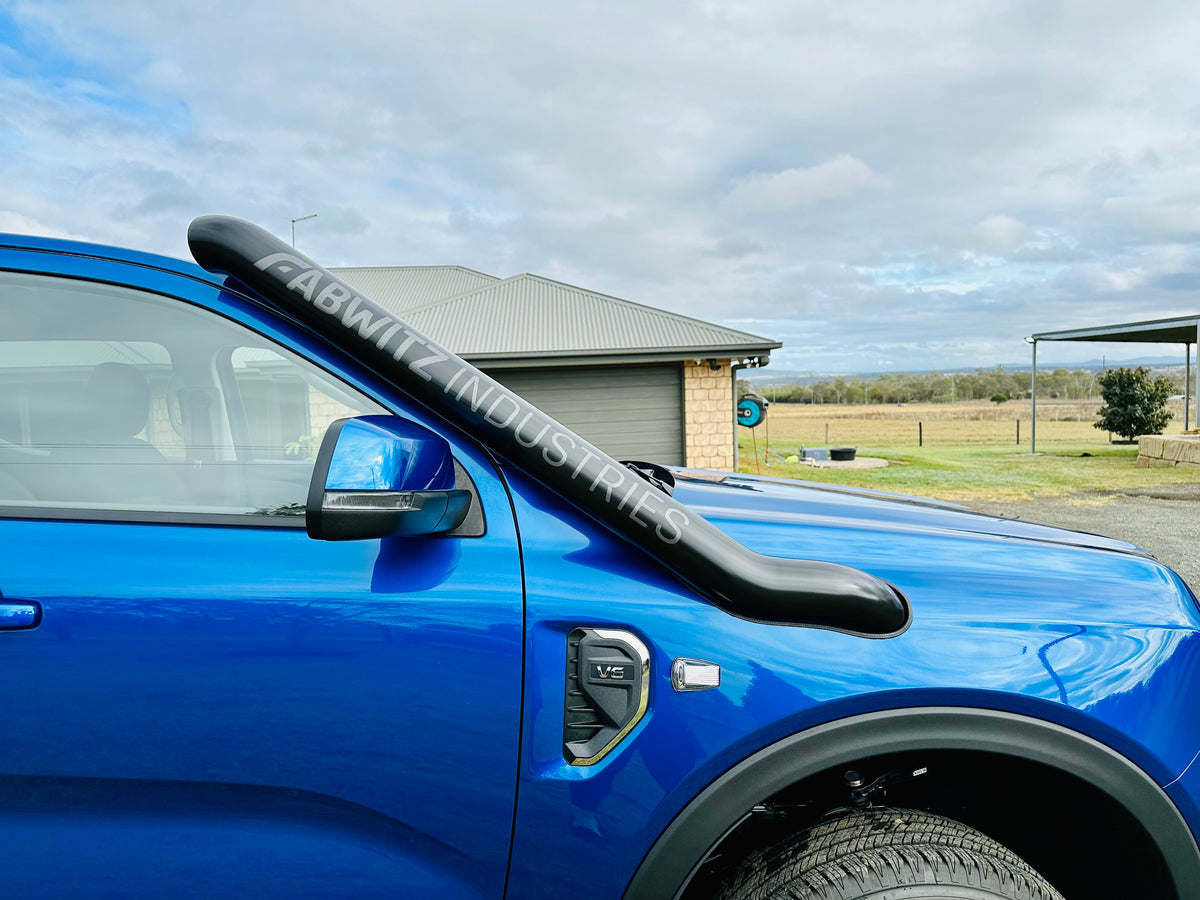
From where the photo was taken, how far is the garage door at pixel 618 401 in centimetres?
1541

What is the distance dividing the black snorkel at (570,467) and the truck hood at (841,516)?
0.20 m

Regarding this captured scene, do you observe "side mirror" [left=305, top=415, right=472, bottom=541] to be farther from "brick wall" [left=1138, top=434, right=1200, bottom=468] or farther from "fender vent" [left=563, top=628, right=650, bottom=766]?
"brick wall" [left=1138, top=434, right=1200, bottom=468]

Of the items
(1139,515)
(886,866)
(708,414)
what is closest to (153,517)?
(886,866)

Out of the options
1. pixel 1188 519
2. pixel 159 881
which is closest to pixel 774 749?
pixel 159 881

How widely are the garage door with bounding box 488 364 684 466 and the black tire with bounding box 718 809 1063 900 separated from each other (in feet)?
45.3

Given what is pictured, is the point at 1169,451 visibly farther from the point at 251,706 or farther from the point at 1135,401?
the point at 251,706

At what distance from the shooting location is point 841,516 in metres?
1.90

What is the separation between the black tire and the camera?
1377 millimetres

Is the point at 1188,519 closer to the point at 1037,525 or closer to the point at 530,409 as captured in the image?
the point at 1037,525

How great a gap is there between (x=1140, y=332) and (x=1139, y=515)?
45.0 feet

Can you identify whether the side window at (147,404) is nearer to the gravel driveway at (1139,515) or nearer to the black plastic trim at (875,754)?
the black plastic trim at (875,754)

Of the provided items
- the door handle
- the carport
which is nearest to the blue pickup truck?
the door handle

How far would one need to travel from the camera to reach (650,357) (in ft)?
48.7

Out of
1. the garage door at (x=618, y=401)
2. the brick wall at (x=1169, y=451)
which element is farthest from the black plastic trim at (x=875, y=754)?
the brick wall at (x=1169, y=451)
